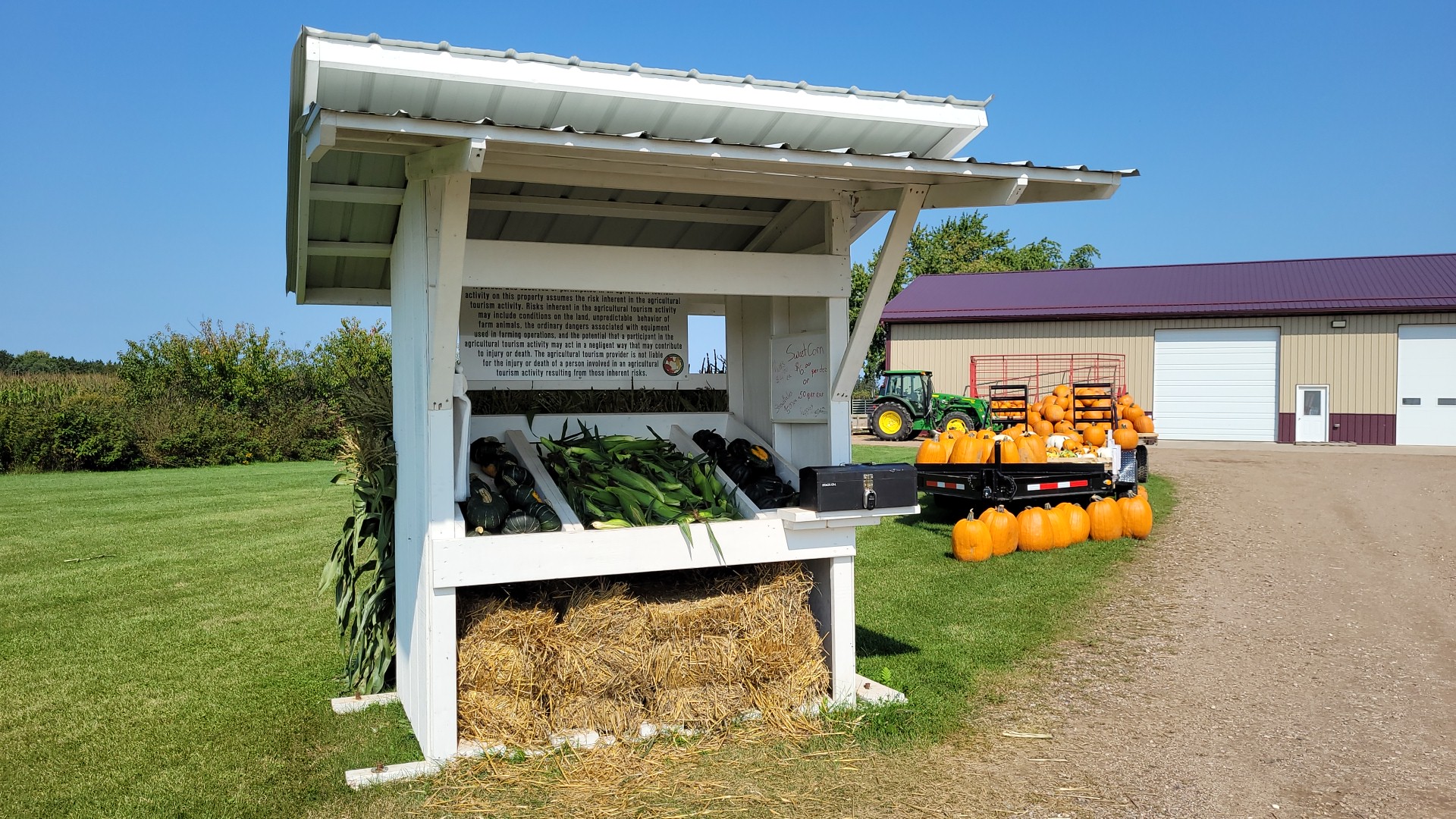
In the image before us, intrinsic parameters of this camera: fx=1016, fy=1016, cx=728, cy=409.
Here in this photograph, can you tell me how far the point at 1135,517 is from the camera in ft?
38.6

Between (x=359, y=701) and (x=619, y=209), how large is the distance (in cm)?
336

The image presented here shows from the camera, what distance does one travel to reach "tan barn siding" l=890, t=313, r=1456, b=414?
2812cm

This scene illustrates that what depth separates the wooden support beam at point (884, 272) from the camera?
5.27 meters

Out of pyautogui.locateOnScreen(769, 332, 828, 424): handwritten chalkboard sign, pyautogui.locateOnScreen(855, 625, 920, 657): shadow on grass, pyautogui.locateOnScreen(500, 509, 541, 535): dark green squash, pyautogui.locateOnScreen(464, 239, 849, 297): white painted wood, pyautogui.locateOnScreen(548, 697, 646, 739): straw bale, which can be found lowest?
pyautogui.locateOnScreen(855, 625, 920, 657): shadow on grass

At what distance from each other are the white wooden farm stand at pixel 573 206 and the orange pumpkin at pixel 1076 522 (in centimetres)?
633

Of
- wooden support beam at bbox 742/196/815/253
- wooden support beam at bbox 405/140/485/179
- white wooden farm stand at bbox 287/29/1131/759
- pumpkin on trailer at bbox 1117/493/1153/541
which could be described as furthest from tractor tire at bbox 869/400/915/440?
wooden support beam at bbox 405/140/485/179

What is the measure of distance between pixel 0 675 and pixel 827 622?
5.94 meters

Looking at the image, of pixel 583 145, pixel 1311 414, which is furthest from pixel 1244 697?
pixel 1311 414

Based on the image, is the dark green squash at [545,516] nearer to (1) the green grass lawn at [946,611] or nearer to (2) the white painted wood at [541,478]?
(2) the white painted wood at [541,478]

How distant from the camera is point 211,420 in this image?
27.7 meters

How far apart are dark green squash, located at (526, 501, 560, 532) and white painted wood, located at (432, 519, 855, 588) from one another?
149mm

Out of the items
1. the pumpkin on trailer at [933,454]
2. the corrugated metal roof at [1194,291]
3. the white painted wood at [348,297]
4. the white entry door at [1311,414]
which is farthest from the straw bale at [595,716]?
the white entry door at [1311,414]

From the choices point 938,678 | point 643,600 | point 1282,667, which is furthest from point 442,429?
point 1282,667

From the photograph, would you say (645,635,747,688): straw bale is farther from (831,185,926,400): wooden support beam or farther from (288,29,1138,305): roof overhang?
(288,29,1138,305): roof overhang
